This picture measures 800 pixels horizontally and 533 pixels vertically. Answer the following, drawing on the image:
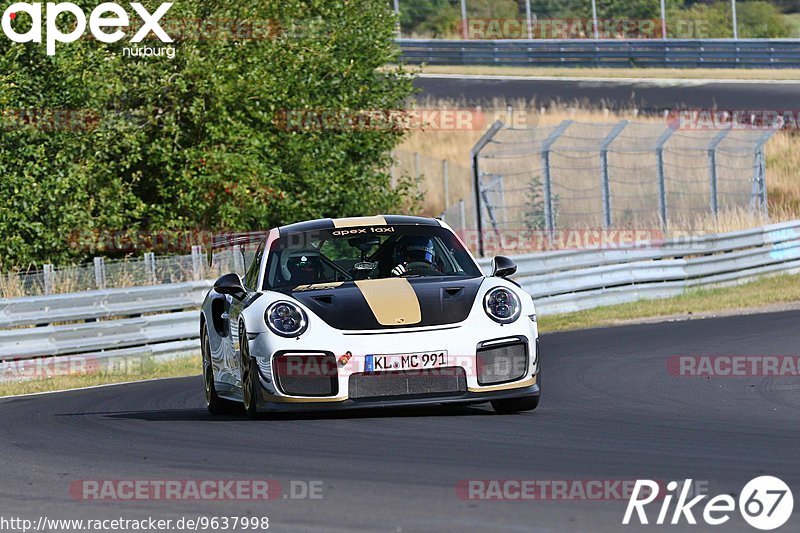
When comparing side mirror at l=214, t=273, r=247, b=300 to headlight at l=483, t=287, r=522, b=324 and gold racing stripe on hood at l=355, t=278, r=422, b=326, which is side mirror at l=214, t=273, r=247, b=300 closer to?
gold racing stripe on hood at l=355, t=278, r=422, b=326

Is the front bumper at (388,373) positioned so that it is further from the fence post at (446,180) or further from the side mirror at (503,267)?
the fence post at (446,180)

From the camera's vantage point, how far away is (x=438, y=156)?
1551 inches

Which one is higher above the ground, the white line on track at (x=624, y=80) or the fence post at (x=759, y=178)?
the white line on track at (x=624, y=80)

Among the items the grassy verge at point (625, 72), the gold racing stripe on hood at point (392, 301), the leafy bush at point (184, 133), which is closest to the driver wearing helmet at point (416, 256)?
the gold racing stripe on hood at point (392, 301)

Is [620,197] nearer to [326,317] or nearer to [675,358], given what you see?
[675,358]

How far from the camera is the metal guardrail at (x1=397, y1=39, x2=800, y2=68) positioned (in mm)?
43156

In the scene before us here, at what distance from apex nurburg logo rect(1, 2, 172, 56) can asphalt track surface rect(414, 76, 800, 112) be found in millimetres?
17142

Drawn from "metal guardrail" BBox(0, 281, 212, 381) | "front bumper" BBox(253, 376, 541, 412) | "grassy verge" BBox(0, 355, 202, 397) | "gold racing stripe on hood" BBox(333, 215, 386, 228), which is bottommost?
"grassy verge" BBox(0, 355, 202, 397)

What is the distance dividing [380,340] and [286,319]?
626 millimetres

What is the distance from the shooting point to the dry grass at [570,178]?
33.3 m

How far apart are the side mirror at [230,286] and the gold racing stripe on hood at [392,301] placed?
0.87 metres

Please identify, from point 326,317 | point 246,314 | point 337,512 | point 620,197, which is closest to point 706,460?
point 337,512

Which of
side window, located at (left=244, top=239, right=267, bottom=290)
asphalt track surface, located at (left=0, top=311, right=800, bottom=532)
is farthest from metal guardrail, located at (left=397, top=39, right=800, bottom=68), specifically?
side window, located at (left=244, top=239, right=267, bottom=290)

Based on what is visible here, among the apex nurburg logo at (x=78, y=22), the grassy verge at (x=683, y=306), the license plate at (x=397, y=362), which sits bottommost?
the grassy verge at (x=683, y=306)
